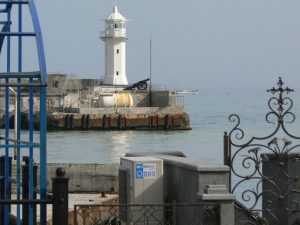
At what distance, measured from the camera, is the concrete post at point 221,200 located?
851 cm

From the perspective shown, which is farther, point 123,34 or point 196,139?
point 123,34

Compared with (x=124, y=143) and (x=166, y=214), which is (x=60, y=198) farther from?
(x=124, y=143)

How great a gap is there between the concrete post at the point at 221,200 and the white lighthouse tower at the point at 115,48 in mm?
85820

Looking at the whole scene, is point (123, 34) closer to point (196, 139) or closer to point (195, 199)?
point (196, 139)

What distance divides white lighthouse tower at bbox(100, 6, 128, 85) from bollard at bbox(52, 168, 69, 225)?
289 ft

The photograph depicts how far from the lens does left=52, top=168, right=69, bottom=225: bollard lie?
6.07 meters

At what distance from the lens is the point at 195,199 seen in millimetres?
8820

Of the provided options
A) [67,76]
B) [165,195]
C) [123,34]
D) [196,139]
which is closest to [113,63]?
[123,34]

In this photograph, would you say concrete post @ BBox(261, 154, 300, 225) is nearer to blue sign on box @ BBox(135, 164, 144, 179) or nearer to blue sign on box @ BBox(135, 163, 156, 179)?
blue sign on box @ BBox(135, 163, 156, 179)

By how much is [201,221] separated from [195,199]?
9.4 inches

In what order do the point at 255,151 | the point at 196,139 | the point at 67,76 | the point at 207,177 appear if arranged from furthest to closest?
the point at 67,76 < the point at 196,139 < the point at 255,151 < the point at 207,177

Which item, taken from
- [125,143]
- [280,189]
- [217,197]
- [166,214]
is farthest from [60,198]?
[125,143]

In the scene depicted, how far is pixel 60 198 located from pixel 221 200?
8.85ft

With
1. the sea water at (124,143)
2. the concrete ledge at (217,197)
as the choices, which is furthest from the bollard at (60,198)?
the sea water at (124,143)
